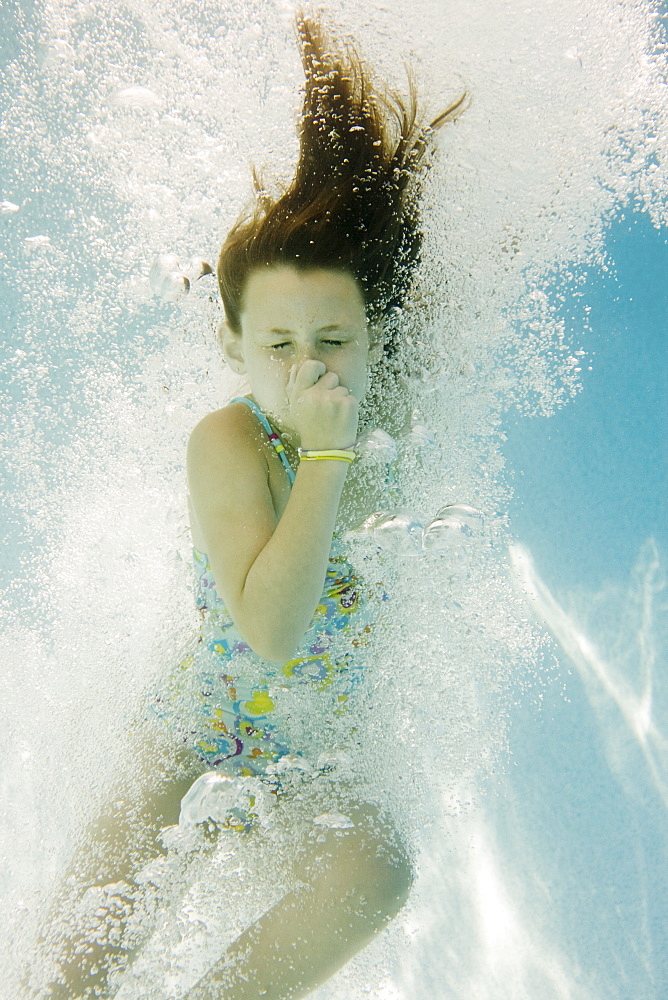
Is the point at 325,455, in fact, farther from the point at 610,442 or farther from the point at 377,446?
the point at 610,442

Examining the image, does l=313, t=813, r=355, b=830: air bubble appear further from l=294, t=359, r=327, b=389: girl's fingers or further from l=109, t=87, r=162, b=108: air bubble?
l=109, t=87, r=162, b=108: air bubble

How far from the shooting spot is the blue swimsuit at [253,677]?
1.82 metres

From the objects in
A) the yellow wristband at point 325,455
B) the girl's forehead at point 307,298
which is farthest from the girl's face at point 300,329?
the yellow wristband at point 325,455

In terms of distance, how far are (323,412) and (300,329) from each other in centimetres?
20

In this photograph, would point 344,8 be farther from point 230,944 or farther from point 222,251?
point 230,944

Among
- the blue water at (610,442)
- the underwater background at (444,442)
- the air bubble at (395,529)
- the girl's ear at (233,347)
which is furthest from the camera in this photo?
the blue water at (610,442)

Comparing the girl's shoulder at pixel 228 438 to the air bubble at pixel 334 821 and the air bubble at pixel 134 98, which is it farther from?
the air bubble at pixel 134 98

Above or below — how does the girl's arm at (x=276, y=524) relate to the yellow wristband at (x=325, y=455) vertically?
below

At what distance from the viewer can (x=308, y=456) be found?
1.47 metres

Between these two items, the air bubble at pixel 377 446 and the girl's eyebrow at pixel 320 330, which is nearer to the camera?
the girl's eyebrow at pixel 320 330

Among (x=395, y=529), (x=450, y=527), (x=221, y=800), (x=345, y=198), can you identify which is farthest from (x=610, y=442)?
(x=221, y=800)

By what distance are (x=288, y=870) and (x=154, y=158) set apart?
2.11 m

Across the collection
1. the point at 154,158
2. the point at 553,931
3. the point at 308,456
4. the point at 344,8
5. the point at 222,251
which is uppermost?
the point at 344,8

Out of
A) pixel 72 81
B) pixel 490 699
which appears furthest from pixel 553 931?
pixel 72 81
